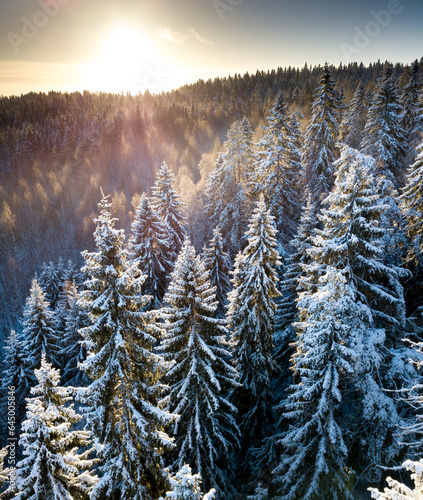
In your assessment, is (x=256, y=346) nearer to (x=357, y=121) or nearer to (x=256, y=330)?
(x=256, y=330)

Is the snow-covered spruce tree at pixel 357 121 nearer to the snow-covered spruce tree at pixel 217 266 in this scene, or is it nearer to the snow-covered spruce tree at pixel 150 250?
the snow-covered spruce tree at pixel 217 266

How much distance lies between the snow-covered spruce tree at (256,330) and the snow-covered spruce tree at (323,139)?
19.1 metres

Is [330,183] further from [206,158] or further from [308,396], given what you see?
[206,158]

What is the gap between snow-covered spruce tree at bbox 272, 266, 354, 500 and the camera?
1055 centimetres

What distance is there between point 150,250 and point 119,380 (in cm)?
2029

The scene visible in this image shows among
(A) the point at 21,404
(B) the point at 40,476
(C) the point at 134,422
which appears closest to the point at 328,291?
(C) the point at 134,422

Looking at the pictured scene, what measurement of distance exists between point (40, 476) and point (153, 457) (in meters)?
3.19

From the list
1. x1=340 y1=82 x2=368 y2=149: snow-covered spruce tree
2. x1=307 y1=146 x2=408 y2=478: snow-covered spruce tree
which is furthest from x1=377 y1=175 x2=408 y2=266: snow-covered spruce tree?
Result: x1=340 y1=82 x2=368 y2=149: snow-covered spruce tree

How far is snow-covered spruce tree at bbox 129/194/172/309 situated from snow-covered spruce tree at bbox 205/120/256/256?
9286 millimetres

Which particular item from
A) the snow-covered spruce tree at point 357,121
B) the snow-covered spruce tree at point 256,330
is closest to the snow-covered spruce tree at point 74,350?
the snow-covered spruce tree at point 256,330

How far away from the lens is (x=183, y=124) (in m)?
110

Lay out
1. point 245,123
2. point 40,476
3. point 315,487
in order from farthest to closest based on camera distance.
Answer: point 245,123, point 315,487, point 40,476

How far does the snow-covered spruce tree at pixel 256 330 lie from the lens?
16547 millimetres

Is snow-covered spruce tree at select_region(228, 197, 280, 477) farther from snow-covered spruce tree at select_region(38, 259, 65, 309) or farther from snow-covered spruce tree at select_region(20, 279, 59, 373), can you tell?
snow-covered spruce tree at select_region(38, 259, 65, 309)
